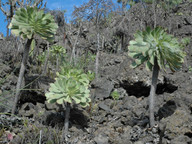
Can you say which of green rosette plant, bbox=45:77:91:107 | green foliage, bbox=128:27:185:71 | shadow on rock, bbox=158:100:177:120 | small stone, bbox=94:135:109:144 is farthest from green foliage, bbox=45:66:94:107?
shadow on rock, bbox=158:100:177:120

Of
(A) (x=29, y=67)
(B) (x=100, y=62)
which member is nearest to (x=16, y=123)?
(A) (x=29, y=67)

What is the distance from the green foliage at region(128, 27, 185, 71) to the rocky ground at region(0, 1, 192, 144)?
4.34 ft

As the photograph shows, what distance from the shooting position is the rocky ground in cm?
502

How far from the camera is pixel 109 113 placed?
6547 millimetres

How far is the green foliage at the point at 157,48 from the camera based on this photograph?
16.8ft

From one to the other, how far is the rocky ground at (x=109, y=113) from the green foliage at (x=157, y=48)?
1.32 m

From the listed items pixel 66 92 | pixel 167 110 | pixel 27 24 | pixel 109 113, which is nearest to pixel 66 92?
pixel 66 92

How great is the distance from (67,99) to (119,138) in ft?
5.05

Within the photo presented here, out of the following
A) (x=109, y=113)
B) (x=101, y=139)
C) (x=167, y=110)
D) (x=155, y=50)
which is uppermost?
(x=155, y=50)

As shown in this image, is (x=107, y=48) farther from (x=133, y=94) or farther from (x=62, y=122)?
(x=62, y=122)

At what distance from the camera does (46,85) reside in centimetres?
677

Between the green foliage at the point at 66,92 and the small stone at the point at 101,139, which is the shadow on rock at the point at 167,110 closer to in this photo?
the small stone at the point at 101,139

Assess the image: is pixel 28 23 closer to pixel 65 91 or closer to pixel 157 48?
pixel 65 91

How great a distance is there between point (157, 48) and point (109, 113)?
248 centimetres
